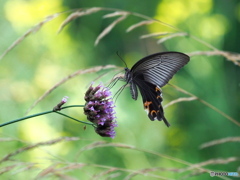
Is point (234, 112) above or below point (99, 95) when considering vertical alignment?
below

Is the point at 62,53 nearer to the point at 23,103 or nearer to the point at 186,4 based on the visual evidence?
the point at 23,103

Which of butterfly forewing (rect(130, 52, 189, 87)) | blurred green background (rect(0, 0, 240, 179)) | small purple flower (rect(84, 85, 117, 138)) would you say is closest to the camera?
small purple flower (rect(84, 85, 117, 138))

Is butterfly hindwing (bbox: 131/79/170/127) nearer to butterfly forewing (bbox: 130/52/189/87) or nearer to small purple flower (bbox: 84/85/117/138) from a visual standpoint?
butterfly forewing (bbox: 130/52/189/87)

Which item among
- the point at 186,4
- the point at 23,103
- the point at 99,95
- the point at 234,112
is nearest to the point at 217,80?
the point at 234,112

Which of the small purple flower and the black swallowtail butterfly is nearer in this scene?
the small purple flower

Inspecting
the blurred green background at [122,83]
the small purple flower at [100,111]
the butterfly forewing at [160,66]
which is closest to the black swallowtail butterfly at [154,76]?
the butterfly forewing at [160,66]

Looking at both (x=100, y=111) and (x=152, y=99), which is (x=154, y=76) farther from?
(x=100, y=111)

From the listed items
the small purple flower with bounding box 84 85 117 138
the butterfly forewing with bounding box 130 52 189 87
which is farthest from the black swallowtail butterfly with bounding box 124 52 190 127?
the small purple flower with bounding box 84 85 117 138
